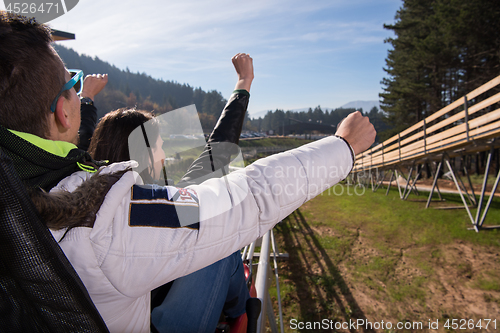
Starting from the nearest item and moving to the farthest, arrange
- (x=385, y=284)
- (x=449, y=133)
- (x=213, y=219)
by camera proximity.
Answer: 1. (x=213, y=219)
2. (x=385, y=284)
3. (x=449, y=133)

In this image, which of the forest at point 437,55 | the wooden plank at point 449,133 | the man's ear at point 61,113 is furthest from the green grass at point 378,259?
the forest at point 437,55

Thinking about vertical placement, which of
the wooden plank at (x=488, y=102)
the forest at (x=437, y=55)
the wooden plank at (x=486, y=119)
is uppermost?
the forest at (x=437, y=55)

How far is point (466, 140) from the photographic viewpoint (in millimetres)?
6441

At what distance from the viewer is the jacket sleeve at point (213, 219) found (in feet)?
2.38

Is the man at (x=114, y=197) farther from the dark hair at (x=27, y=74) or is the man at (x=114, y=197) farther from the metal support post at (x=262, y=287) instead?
the metal support post at (x=262, y=287)

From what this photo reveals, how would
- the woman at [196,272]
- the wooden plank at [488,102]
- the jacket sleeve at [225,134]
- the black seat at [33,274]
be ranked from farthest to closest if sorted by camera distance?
the wooden plank at [488,102] → the jacket sleeve at [225,134] → the woman at [196,272] → the black seat at [33,274]

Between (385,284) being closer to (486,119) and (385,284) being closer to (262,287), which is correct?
(262,287)

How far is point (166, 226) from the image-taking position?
2.47ft

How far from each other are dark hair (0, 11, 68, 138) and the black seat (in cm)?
25

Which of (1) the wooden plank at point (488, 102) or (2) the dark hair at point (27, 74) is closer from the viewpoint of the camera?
(2) the dark hair at point (27, 74)

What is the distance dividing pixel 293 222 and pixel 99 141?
8.09 meters

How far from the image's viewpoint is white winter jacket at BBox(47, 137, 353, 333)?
0.72 metres

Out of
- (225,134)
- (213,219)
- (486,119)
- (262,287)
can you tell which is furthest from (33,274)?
(486,119)

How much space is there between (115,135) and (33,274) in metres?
1.04
